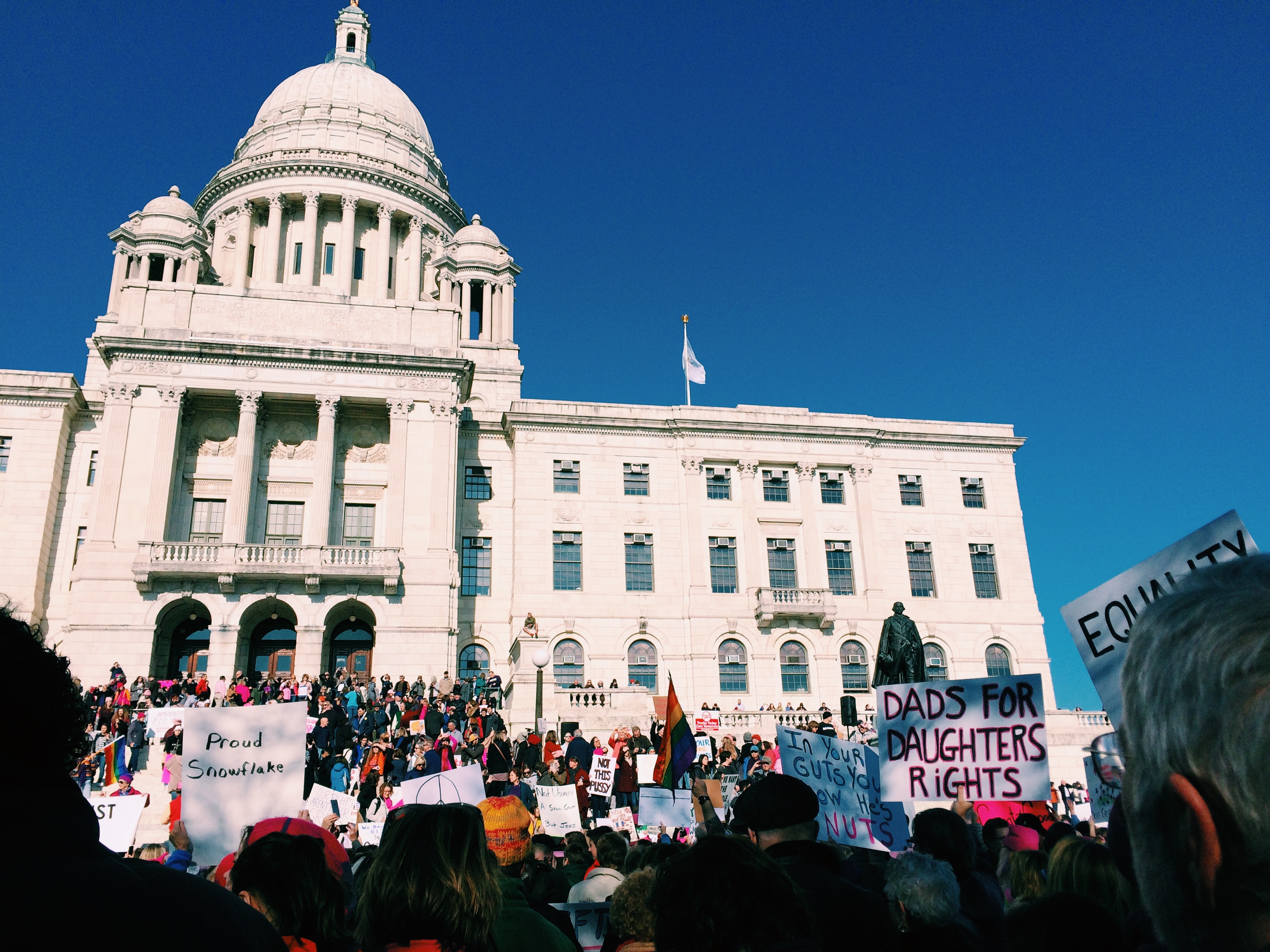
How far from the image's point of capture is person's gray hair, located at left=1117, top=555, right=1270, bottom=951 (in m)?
1.60

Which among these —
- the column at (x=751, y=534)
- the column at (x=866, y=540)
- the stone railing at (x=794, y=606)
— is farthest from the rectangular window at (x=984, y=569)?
the column at (x=751, y=534)

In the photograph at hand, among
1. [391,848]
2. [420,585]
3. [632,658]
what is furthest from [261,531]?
[391,848]

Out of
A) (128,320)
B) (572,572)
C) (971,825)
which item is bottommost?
(971,825)

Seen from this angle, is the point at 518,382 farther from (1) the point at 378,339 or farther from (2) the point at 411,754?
(2) the point at 411,754

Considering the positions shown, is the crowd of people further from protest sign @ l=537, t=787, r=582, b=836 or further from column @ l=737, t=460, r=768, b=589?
column @ l=737, t=460, r=768, b=589

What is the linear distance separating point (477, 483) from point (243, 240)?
1030 inches

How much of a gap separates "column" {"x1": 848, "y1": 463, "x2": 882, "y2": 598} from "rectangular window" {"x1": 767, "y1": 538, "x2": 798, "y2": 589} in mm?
3140

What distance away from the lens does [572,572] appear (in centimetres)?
4597

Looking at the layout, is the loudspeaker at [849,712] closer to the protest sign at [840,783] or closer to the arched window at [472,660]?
the protest sign at [840,783]

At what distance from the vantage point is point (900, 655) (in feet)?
52.3

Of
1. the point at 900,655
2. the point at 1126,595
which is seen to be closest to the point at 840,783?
the point at 1126,595

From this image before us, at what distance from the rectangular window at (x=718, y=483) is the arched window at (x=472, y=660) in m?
13.2

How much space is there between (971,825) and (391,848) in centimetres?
941

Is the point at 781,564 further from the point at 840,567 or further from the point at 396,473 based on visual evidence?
the point at 396,473
